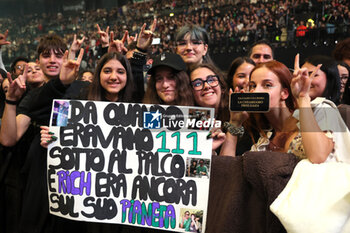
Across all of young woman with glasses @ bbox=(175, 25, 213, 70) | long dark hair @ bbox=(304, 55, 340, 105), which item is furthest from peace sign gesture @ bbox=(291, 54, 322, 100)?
young woman with glasses @ bbox=(175, 25, 213, 70)

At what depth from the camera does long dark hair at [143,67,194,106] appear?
2.12m

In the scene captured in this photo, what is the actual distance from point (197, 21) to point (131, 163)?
4.67 meters

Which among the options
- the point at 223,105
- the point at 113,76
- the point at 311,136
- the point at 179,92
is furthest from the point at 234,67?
the point at 311,136

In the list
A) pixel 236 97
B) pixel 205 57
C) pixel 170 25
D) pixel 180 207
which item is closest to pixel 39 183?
pixel 180 207

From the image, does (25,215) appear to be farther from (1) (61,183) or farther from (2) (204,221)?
(2) (204,221)

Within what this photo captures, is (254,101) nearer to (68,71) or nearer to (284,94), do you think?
(284,94)

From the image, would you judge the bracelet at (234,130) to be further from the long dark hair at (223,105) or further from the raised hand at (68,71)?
the raised hand at (68,71)

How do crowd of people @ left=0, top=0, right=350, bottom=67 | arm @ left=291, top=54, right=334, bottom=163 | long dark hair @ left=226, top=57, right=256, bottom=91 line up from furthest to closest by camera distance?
crowd of people @ left=0, top=0, right=350, bottom=67 < long dark hair @ left=226, top=57, right=256, bottom=91 < arm @ left=291, top=54, right=334, bottom=163

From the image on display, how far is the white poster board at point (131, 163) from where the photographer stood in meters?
1.87

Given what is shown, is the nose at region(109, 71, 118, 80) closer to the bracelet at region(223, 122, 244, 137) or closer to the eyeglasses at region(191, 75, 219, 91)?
the eyeglasses at region(191, 75, 219, 91)

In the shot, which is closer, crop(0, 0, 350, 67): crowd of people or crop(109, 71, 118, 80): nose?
crop(109, 71, 118, 80): nose

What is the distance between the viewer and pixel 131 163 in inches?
78.5

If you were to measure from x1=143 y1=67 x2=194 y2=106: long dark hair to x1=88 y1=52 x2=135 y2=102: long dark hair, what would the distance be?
167 millimetres

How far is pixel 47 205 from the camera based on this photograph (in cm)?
232
